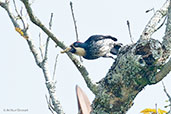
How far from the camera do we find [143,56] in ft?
10.1

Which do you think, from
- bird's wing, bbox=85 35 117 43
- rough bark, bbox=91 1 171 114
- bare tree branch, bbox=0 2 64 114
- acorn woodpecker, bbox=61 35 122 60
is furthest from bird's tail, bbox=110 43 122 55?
rough bark, bbox=91 1 171 114

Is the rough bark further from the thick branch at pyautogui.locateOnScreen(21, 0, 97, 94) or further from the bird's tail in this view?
the bird's tail

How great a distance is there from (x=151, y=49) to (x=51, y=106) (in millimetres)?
1412

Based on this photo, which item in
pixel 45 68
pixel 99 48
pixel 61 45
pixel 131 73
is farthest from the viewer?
pixel 99 48

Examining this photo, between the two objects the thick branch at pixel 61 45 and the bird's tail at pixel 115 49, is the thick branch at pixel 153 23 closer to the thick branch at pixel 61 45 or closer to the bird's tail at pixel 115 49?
the thick branch at pixel 61 45

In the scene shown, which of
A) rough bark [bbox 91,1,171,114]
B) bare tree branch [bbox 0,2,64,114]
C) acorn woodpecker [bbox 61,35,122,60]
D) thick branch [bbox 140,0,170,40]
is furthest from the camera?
acorn woodpecker [bbox 61,35,122,60]

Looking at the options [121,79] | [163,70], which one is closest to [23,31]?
[121,79]

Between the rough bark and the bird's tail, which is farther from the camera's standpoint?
the bird's tail

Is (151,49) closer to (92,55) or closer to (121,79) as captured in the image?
(121,79)

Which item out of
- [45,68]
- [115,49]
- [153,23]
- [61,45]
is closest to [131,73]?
[153,23]

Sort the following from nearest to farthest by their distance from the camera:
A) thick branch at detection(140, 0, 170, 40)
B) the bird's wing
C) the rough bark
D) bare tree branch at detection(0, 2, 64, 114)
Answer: the rough bark, thick branch at detection(140, 0, 170, 40), bare tree branch at detection(0, 2, 64, 114), the bird's wing

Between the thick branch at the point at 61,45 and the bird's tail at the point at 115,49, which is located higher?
the bird's tail at the point at 115,49

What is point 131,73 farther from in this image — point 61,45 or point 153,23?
point 61,45

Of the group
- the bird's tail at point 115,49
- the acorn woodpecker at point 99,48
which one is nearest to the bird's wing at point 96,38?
the acorn woodpecker at point 99,48
